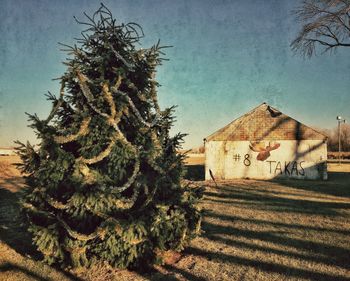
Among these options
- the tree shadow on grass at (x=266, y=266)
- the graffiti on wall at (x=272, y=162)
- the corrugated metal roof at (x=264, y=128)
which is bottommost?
the tree shadow on grass at (x=266, y=266)

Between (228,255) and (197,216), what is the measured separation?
130cm

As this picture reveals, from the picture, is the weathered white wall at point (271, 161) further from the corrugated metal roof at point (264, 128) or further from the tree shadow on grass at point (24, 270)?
the tree shadow on grass at point (24, 270)

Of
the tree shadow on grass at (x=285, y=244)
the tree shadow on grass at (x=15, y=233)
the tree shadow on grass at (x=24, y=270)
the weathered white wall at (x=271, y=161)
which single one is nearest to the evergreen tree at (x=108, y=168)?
the tree shadow on grass at (x=24, y=270)

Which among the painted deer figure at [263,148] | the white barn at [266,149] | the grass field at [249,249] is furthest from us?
the painted deer figure at [263,148]

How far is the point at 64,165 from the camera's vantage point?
6.09m

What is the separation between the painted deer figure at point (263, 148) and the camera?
85.4ft

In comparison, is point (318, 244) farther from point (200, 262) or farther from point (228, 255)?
point (200, 262)

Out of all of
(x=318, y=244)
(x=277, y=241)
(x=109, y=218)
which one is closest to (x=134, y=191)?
(x=109, y=218)

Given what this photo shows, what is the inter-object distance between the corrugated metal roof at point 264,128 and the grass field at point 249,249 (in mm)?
12720

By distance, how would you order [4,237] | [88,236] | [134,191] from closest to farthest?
1. [88,236]
2. [134,191]
3. [4,237]

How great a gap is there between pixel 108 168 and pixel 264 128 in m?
22.4

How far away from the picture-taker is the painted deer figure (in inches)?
1025

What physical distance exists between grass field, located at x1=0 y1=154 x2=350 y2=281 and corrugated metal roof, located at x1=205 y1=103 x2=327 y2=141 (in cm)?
1272

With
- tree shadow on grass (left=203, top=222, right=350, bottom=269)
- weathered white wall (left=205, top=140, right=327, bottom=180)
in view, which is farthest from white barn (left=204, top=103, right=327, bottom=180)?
tree shadow on grass (left=203, top=222, right=350, bottom=269)
